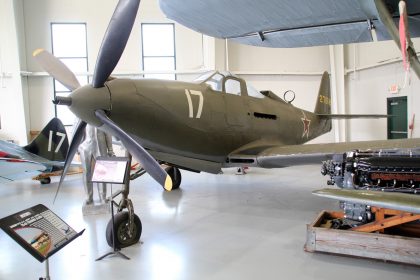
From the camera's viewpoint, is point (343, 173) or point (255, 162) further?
point (255, 162)

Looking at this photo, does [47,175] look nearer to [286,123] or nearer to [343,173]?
[286,123]

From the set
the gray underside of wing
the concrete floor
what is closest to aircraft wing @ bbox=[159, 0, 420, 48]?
the gray underside of wing

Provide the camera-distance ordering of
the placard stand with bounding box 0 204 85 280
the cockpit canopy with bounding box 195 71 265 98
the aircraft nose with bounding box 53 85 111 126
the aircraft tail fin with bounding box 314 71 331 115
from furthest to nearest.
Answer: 1. the aircraft tail fin with bounding box 314 71 331 115
2. the cockpit canopy with bounding box 195 71 265 98
3. the aircraft nose with bounding box 53 85 111 126
4. the placard stand with bounding box 0 204 85 280

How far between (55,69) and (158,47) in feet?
30.2

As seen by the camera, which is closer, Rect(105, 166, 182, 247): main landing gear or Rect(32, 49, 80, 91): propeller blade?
Rect(105, 166, 182, 247): main landing gear

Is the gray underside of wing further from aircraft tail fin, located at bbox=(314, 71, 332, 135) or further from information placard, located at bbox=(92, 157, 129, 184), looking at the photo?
aircraft tail fin, located at bbox=(314, 71, 332, 135)

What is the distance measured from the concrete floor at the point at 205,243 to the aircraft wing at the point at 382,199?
1249 mm

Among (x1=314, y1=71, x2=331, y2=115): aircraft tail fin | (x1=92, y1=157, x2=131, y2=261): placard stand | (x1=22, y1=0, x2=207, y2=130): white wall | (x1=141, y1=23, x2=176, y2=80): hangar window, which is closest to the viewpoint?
(x1=92, y1=157, x2=131, y2=261): placard stand

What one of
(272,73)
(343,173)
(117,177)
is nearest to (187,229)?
(117,177)

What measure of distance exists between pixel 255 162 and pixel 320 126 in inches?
150

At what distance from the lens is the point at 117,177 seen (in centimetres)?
327

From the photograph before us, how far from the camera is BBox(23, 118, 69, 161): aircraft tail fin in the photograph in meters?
7.95

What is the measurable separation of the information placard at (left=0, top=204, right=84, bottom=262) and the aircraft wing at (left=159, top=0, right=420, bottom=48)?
81.2 inches

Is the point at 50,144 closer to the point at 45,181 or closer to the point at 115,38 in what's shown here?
the point at 45,181
